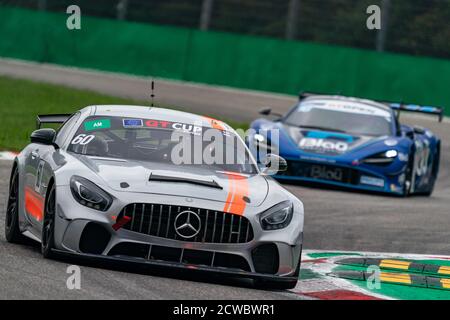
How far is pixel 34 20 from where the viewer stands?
3603 centimetres

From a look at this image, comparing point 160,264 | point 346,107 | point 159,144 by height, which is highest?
point 159,144

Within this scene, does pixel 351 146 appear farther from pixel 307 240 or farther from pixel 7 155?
pixel 307 240

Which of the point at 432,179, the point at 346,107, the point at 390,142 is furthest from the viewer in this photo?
the point at 432,179

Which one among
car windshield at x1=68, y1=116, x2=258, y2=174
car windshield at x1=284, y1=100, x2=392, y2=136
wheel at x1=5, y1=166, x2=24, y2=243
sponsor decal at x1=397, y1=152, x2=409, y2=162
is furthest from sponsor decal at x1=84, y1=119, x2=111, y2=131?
car windshield at x1=284, y1=100, x2=392, y2=136

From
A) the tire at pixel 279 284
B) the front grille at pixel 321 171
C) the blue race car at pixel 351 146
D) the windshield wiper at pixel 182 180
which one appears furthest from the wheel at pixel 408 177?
the windshield wiper at pixel 182 180

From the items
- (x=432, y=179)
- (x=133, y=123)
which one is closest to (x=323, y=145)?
(x=432, y=179)

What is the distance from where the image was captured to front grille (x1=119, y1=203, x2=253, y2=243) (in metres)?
8.31

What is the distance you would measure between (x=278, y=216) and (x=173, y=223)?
0.76m

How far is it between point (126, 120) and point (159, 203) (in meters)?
1.52

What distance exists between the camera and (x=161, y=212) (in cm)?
832

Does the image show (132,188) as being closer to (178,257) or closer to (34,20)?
(178,257)

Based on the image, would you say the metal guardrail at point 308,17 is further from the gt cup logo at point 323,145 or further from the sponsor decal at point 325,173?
the sponsor decal at point 325,173

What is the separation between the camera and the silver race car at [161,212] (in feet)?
27.2
